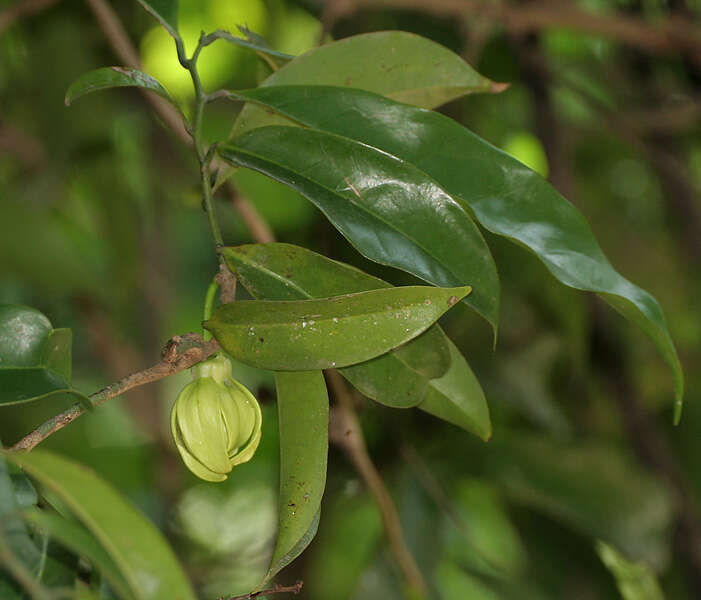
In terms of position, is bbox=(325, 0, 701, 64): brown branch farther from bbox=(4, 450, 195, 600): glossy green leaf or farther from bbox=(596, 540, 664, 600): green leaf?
bbox=(4, 450, 195, 600): glossy green leaf

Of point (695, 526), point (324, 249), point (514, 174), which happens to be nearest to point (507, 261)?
point (324, 249)

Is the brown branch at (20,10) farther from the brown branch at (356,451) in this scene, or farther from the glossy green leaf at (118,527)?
the glossy green leaf at (118,527)

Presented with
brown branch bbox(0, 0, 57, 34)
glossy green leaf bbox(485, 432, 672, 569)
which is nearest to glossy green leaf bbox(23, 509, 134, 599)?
glossy green leaf bbox(485, 432, 672, 569)

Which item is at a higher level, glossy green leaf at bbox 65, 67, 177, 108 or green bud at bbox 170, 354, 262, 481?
glossy green leaf at bbox 65, 67, 177, 108

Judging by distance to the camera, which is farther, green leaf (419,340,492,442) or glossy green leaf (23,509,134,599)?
green leaf (419,340,492,442)

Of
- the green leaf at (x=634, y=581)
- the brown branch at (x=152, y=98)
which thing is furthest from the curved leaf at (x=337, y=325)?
the green leaf at (x=634, y=581)

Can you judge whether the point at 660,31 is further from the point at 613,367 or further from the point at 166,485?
the point at 166,485
